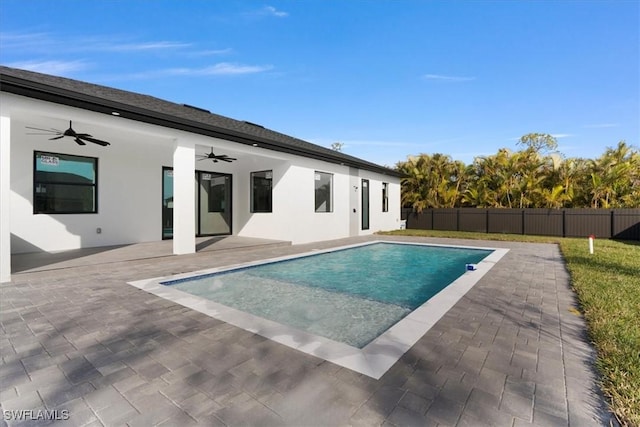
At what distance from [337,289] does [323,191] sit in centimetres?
758

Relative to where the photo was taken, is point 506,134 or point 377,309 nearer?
point 377,309

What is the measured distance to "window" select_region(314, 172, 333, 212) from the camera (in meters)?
12.4

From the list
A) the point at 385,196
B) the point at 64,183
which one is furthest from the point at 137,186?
the point at 385,196

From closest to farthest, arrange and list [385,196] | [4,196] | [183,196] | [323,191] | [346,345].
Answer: [346,345] < [4,196] < [183,196] < [323,191] < [385,196]

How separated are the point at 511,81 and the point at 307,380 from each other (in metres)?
15.3

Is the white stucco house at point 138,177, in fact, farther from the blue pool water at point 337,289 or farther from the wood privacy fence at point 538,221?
the wood privacy fence at point 538,221

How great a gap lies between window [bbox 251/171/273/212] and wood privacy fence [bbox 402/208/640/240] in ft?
35.6

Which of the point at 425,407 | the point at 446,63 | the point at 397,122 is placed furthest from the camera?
the point at 397,122

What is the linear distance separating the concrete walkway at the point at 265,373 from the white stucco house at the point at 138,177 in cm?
372

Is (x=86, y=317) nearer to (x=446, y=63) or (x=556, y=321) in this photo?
(x=556, y=321)

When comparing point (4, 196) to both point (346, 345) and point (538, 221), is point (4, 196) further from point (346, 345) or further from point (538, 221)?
point (538, 221)

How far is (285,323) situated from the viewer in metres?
3.60

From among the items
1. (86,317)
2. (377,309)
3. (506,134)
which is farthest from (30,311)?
(506,134)

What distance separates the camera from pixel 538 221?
1483cm
